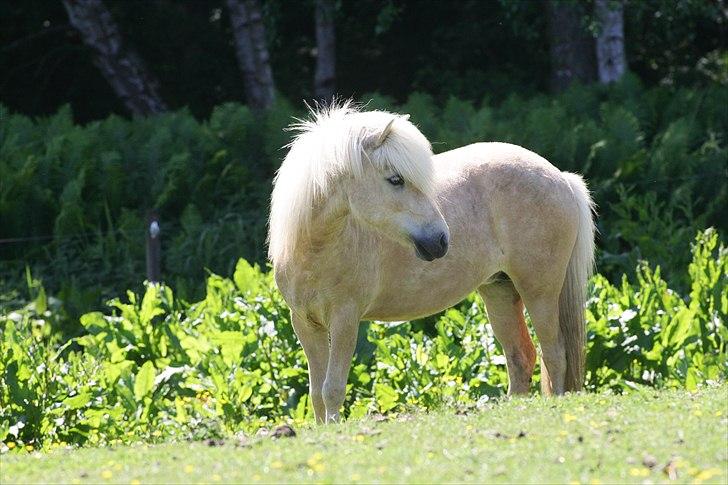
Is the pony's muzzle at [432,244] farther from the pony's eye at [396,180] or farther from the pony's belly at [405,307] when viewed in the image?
the pony's belly at [405,307]

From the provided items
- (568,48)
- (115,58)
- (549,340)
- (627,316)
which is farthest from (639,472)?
(568,48)

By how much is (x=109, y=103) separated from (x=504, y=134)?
7.85 m

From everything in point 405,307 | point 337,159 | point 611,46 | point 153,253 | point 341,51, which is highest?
point 341,51

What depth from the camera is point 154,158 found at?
1278 centimetres

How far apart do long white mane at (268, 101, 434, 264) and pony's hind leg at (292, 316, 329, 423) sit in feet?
1.48

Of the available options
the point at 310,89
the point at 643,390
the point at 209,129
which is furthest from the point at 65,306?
the point at 310,89

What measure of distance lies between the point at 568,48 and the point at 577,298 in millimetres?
10476

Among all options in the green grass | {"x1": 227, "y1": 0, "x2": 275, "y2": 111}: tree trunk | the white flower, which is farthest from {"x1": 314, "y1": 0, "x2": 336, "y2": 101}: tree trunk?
the green grass

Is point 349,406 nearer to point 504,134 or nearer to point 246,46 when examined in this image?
point 504,134

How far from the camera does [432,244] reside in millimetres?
5863

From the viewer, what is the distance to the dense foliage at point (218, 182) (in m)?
11.4

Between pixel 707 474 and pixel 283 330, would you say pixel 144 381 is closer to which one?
pixel 283 330

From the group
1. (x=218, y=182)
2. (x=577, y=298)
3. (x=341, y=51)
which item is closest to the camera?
(x=577, y=298)

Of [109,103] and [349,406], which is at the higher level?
[109,103]
